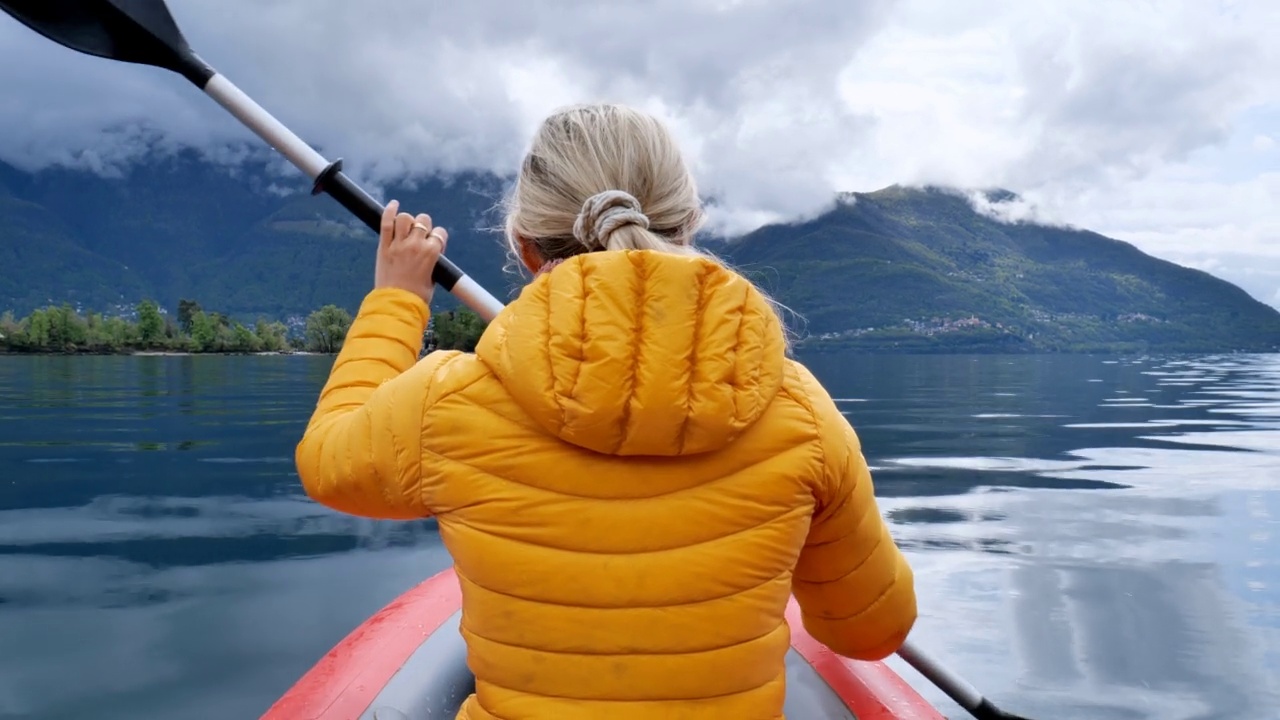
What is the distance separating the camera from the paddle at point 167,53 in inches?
112

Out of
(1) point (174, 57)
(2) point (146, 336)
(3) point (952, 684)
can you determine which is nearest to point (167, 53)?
(1) point (174, 57)

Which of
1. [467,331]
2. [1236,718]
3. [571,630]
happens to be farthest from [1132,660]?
[571,630]

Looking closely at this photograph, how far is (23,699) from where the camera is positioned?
4613 mm

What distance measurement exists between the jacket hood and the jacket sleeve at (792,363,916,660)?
0.22m

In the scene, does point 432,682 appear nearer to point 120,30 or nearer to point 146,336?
point 120,30

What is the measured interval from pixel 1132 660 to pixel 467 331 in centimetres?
403

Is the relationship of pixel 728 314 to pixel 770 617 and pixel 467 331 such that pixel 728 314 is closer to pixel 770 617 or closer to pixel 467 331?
pixel 770 617

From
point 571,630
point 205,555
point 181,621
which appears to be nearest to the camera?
point 571,630

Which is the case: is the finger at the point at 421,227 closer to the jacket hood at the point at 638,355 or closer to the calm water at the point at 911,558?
the jacket hood at the point at 638,355

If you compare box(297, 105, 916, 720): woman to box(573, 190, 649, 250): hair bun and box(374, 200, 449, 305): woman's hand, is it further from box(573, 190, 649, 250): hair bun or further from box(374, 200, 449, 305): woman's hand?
box(374, 200, 449, 305): woman's hand

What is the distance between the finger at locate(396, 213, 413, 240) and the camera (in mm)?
2039

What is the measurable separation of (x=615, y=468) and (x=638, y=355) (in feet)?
0.66

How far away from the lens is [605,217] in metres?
1.65

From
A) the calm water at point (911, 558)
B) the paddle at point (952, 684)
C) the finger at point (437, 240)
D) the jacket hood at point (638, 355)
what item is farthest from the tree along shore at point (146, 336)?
the jacket hood at point (638, 355)
